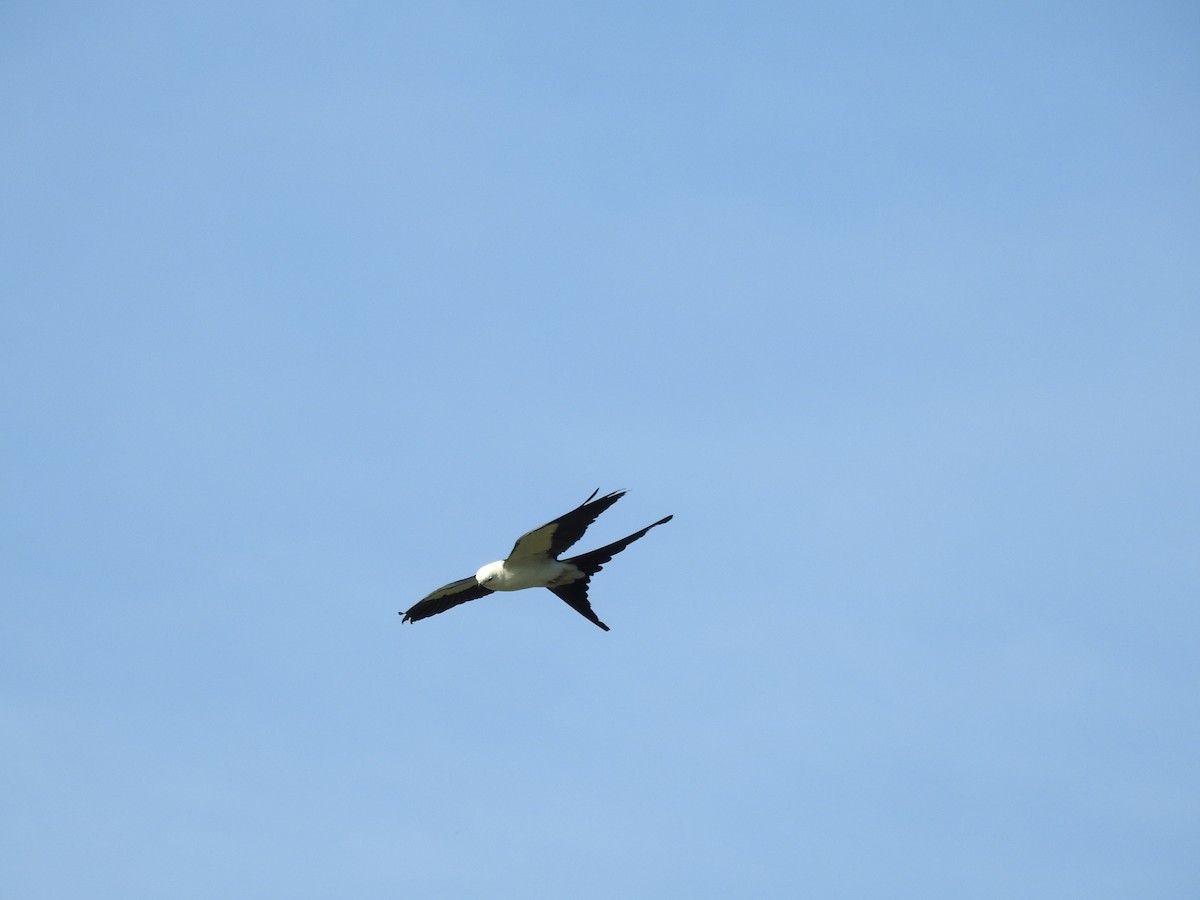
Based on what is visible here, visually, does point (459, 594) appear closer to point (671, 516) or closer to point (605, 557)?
point (605, 557)

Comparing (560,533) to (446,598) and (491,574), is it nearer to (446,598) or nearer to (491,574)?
(491,574)

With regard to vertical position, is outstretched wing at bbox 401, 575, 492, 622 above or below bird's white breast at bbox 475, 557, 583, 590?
above

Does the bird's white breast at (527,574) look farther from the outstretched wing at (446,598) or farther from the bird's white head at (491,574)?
the outstretched wing at (446,598)

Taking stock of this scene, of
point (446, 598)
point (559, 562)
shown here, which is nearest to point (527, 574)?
point (559, 562)

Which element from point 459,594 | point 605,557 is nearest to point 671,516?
point 605,557

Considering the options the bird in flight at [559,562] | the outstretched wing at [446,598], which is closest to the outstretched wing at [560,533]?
the bird in flight at [559,562]

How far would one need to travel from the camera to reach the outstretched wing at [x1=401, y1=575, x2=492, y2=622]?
64.4ft

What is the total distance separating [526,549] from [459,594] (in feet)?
7.14

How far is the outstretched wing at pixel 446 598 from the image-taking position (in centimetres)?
1964

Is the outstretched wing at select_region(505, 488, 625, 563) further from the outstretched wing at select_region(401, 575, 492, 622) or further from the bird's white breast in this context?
the outstretched wing at select_region(401, 575, 492, 622)

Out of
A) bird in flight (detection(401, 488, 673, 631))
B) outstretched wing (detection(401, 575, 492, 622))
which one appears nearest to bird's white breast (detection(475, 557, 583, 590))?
bird in flight (detection(401, 488, 673, 631))

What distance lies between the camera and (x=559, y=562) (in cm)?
1839

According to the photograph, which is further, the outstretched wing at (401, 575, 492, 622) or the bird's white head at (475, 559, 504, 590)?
the outstretched wing at (401, 575, 492, 622)

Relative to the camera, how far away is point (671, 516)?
1711 centimetres
